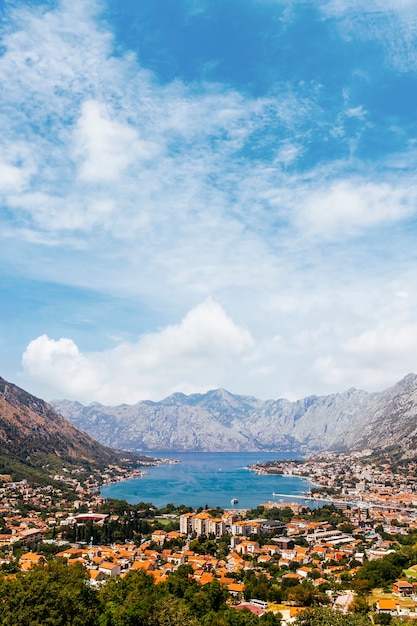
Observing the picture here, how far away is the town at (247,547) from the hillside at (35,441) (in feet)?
53.4

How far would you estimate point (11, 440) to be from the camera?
110688mm

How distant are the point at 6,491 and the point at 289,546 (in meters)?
44.9

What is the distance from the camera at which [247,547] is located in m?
46.5

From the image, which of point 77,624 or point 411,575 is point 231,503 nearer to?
point 411,575

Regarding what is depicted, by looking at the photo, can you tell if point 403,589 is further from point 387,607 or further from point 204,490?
point 204,490

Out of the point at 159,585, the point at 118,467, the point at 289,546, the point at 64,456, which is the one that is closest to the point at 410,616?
the point at 159,585

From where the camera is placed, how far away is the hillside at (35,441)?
329 feet

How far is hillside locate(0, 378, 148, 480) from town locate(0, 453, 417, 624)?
53.4ft

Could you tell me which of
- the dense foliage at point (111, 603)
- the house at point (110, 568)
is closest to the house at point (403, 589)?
the dense foliage at point (111, 603)

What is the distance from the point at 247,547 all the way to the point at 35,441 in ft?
282

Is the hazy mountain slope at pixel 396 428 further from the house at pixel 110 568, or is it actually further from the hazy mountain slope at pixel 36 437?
the house at pixel 110 568

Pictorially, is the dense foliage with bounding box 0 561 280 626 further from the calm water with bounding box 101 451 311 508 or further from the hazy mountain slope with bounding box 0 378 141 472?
the hazy mountain slope with bounding box 0 378 141 472

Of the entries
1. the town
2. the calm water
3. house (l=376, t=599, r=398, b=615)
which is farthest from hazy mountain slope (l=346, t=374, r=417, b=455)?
house (l=376, t=599, r=398, b=615)

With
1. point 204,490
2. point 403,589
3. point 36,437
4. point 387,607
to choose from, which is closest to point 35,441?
point 36,437
